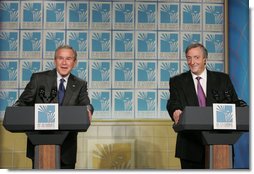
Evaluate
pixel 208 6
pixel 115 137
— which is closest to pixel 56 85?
pixel 115 137

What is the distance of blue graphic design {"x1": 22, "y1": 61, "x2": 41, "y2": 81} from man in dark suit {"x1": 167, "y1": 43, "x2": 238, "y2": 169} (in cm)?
90

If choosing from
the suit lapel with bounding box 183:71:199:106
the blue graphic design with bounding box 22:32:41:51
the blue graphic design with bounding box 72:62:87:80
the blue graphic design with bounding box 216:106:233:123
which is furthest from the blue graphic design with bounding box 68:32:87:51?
the blue graphic design with bounding box 216:106:233:123

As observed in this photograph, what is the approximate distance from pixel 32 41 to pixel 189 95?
3.62ft

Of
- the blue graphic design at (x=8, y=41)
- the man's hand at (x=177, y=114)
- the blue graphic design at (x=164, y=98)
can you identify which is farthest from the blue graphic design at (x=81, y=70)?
the man's hand at (x=177, y=114)

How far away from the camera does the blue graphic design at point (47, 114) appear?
111 inches

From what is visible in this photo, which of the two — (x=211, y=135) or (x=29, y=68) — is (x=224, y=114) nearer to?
(x=211, y=135)

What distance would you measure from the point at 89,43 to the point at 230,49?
3.12ft

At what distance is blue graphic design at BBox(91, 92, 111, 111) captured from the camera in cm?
321

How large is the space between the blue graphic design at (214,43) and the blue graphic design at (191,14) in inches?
5.5

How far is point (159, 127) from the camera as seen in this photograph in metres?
3.20

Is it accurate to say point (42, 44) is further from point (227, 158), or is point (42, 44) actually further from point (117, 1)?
point (227, 158)

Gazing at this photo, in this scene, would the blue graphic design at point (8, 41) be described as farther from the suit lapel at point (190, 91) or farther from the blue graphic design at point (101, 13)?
the suit lapel at point (190, 91)

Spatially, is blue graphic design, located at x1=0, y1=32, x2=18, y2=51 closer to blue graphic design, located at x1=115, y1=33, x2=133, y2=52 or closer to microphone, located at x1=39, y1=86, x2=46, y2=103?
microphone, located at x1=39, y1=86, x2=46, y2=103

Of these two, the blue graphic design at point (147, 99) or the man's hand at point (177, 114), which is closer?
the man's hand at point (177, 114)
